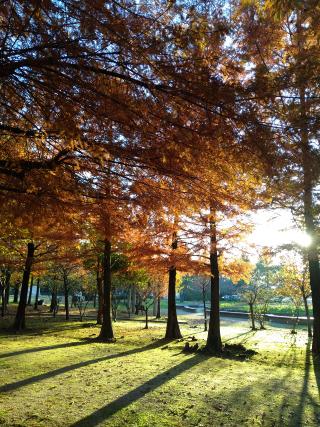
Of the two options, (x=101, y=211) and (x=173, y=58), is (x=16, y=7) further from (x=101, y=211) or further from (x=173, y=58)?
(x=101, y=211)

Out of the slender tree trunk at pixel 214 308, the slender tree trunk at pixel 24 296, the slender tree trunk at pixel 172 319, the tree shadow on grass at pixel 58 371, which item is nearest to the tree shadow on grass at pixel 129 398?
the tree shadow on grass at pixel 58 371

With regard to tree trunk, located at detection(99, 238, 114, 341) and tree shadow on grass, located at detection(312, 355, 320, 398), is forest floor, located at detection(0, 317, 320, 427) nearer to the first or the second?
tree shadow on grass, located at detection(312, 355, 320, 398)

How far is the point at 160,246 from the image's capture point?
619 inches

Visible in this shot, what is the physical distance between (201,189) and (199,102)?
160cm

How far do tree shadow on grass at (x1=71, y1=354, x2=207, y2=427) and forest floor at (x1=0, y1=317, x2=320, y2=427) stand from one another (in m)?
0.01

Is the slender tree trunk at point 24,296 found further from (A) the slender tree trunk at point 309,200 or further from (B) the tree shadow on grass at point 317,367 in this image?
(B) the tree shadow on grass at point 317,367

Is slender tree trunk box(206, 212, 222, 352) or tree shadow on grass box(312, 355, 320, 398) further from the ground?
slender tree trunk box(206, 212, 222, 352)

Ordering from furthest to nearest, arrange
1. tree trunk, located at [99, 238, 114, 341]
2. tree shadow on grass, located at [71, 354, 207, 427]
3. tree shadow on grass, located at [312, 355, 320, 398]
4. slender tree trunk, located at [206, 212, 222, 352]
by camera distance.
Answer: tree trunk, located at [99, 238, 114, 341]
slender tree trunk, located at [206, 212, 222, 352]
tree shadow on grass, located at [312, 355, 320, 398]
tree shadow on grass, located at [71, 354, 207, 427]

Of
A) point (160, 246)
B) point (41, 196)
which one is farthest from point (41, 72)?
point (160, 246)

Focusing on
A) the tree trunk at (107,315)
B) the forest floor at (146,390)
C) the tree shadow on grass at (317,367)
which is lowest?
the tree shadow on grass at (317,367)

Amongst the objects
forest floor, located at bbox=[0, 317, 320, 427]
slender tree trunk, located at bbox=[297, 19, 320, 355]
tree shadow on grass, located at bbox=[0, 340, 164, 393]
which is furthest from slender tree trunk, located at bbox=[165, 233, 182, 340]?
slender tree trunk, located at bbox=[297, 19, 320, 355]

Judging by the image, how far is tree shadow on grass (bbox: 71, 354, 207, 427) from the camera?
5427 millimetres

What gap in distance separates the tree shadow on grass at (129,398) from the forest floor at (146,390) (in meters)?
0.01

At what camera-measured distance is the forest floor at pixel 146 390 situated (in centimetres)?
566
